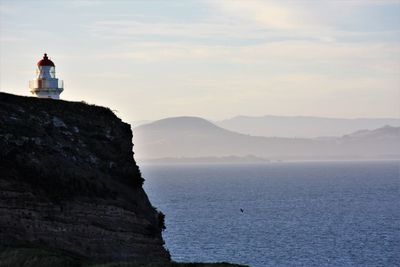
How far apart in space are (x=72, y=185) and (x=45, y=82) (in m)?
21.7

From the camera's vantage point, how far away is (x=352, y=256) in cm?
A: 8919

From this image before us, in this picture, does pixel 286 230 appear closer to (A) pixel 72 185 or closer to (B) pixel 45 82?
(B) pixel 45 82

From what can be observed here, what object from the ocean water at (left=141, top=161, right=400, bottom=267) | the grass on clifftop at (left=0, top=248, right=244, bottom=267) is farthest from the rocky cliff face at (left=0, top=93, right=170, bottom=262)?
the ocean water at (left=141, top=161, right=400, bottom=267)

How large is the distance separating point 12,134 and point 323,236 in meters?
63.1

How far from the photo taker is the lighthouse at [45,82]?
73500 mm

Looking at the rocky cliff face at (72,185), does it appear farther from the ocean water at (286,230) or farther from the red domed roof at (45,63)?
the ocean water at (286,230)

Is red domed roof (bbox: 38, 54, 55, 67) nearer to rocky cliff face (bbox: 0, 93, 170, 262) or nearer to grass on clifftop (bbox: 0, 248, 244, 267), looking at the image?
rocky cliff face (bbox: 0, 93, 170, 262)

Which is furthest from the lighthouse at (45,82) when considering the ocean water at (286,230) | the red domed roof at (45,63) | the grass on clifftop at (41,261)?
the grass on clifftop at (41,261)

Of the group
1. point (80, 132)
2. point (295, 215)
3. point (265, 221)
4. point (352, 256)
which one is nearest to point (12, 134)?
point (80, 132)

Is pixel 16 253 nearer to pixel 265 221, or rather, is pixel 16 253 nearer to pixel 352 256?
pixel 352 256

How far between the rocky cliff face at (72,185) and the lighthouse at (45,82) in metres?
11.0

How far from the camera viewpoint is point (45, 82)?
7344 cm

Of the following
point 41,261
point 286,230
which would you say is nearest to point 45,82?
point 41,261

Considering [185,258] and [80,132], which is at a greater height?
[80,132]
